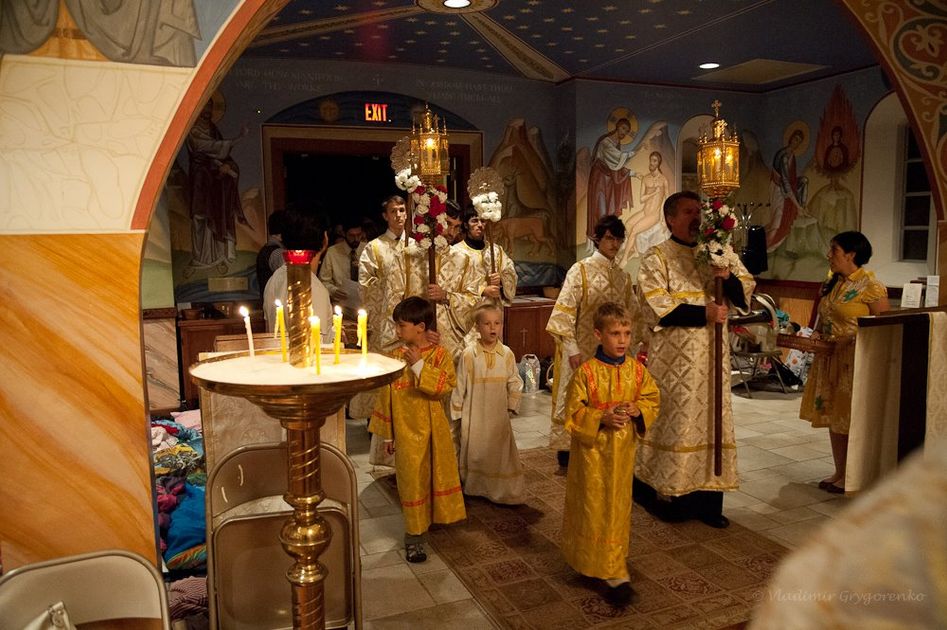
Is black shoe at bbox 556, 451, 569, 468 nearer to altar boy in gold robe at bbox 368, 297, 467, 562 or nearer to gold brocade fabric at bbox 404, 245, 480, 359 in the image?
gold brocade fabric at bbox 404, 245, 480, 359

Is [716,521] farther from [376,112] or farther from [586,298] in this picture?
[376,112]

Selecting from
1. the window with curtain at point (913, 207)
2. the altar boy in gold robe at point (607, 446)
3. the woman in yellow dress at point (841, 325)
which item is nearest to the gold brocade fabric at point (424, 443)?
the altar boy in gold robe at point (607, 446)

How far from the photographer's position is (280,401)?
159 centimetres

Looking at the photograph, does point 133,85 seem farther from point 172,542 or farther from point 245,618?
point 172,542

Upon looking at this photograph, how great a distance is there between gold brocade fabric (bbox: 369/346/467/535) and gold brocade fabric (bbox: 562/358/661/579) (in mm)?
850

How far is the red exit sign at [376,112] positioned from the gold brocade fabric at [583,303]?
432 cm

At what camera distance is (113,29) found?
2.19 m

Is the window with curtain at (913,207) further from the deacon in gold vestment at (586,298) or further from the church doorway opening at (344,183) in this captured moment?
the church doorway opening at (344,183)

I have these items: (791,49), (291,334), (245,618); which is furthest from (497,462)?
(791,49)

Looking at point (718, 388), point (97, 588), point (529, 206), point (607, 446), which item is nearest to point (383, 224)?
point (529, 206)

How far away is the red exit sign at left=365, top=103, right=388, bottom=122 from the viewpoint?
8.35 meters

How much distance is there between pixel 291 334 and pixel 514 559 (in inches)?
100

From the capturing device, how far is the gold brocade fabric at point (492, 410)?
461 centimetres

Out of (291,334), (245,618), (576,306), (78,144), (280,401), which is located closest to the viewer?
(280,401)
